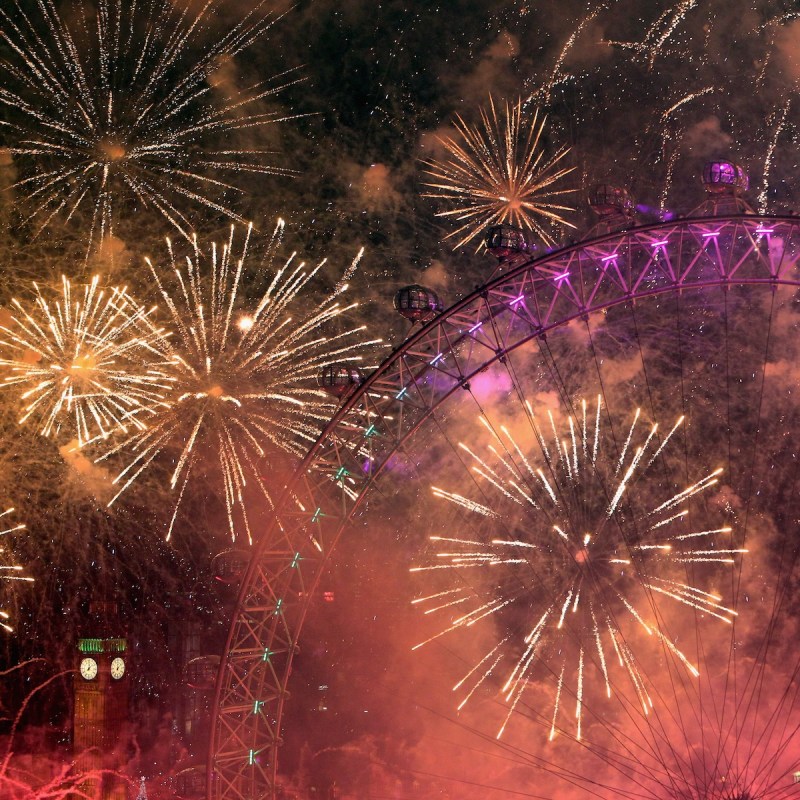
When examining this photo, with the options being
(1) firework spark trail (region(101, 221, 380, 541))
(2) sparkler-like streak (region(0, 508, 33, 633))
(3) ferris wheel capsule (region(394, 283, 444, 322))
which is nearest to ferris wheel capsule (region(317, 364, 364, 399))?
(3) ferris wheel capsule (region(394, 283, 444, 322))

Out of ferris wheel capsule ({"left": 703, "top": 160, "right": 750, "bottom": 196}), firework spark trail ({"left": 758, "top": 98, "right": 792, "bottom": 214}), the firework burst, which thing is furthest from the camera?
firework spark trail ({"left": 758, "top": 98, "right": 792, "bottom": 214})

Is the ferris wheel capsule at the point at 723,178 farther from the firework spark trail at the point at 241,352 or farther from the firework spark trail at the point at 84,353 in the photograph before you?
the firework spark trail at the point at 84,353

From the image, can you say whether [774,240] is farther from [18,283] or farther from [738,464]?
[18,283]

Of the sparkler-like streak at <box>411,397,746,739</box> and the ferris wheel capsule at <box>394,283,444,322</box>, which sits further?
the sparkler-like streak at <box>411,397,746,739</box>

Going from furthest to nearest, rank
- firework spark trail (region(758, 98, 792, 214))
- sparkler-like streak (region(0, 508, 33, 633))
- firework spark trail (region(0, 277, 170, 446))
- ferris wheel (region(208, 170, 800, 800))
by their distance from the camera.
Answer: sparkler-like streak (region(0, 508, 33, 633)) < ferris wheel (region(208, 170, 800, 800)) < firework spark trail (region(758, 98, 792, 214)) < firework spark trail (region(0, 277, 170, 446))

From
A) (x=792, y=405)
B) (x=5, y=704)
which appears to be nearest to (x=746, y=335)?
(x=792, y=405)

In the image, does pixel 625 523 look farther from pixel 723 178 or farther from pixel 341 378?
pixel 723 178

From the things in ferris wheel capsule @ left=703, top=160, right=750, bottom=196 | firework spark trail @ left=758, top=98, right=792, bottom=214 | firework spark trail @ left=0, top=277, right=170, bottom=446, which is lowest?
ferris wheel capsule @ left=703, top=160, right=750, bottom=196

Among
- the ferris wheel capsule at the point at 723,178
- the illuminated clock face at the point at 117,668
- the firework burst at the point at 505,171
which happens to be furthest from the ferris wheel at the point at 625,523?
the ferris wheel capsule at the point at 723,178

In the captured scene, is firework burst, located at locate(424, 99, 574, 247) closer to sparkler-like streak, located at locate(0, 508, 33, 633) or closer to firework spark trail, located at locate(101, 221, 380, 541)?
firework spark trail, located at locate(101, 221, 380, 541)
